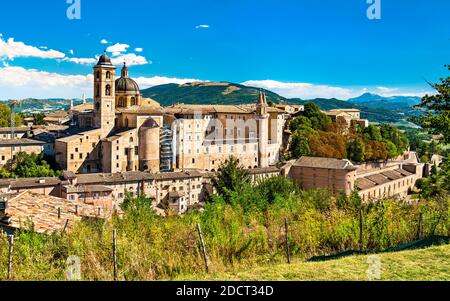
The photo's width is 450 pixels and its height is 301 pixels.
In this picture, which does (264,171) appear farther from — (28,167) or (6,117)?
(6,117)

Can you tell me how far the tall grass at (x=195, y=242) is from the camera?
8195 millimetres

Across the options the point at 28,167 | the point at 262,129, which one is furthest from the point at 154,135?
the point at 262,129

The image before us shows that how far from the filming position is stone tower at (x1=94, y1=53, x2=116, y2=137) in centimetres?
4472

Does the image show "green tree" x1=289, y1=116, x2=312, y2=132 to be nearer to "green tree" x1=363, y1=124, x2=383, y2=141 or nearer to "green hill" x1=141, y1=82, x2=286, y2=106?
"green tree" x1=363, y1=124, x2=383, y2=141

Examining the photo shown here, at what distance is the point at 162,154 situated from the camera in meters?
45.8

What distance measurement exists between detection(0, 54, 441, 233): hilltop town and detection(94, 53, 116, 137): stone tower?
3.7 inches

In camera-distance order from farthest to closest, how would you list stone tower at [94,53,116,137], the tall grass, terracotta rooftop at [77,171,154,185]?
stone tower at [94,53,116,137] → terracotta rooftop at [77,171,154,185] → the tall grass

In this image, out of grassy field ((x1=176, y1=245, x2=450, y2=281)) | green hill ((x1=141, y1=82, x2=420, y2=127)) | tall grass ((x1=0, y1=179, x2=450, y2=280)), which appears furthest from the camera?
green hill ((x1=141, y1=82, x2=420, y2=127))

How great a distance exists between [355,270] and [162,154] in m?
39.1

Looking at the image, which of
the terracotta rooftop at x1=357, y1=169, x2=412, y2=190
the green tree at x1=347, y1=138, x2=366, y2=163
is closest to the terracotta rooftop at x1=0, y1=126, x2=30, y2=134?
the terracotta rooftop at x1=357, y1=169, x2=412, y2=190

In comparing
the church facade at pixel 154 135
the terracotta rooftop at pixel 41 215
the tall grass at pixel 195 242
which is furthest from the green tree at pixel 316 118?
the tall grass at pixel 195 242

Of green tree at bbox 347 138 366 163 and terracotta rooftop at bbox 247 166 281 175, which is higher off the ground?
green tree at bbox 347 138 366 163

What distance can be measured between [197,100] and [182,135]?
123 meters
